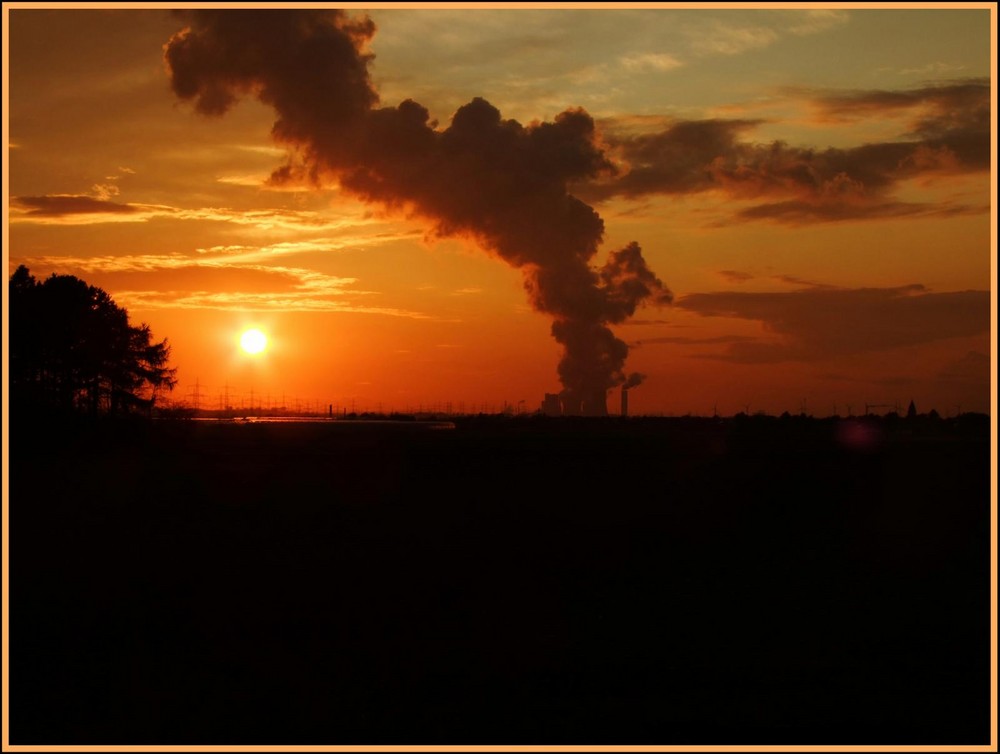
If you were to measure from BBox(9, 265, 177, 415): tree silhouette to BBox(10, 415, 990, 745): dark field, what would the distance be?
42698 millimetres

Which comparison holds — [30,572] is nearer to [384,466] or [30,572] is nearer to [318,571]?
[318,571]

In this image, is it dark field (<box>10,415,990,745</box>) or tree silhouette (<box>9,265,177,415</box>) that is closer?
dark field (<box>10,415,990,745</box>)

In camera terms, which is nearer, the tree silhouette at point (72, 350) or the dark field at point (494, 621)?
the dark field at point (494, 621)

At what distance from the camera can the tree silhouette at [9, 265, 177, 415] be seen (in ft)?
253

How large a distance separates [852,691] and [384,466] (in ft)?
141

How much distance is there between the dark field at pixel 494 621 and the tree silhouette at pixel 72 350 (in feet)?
140

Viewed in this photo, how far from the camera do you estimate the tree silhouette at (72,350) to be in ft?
253

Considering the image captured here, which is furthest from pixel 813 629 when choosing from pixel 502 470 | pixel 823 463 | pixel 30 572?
pixel 823 463

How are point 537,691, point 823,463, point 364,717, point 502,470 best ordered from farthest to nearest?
1. point 823,463
2. point 502,470
3. point 537,691
4. point 364,717

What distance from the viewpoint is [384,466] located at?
5631cm

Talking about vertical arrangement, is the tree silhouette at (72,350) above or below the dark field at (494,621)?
above

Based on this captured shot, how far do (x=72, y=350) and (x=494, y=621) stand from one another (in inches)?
2871

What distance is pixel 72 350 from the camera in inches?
3285

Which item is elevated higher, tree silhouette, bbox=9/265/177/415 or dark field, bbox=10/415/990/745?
tree silhouette, bbox=9/265/177/415
